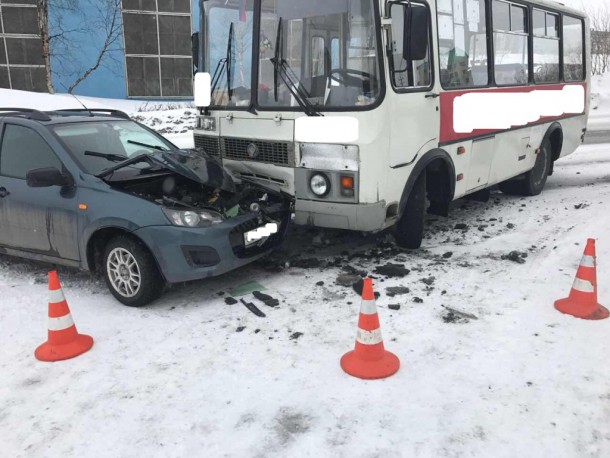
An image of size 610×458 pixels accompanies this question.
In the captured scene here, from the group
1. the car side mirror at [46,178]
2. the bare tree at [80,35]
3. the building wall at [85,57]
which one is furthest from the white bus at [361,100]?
the building wall at [85,57]

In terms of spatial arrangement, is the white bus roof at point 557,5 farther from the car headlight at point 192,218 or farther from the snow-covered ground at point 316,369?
the car headlight at point 192,218

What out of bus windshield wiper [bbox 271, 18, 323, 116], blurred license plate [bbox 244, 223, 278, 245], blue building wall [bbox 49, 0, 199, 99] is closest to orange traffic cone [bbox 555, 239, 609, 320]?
blurred license plate [bbox 244, 223, 278, 245]

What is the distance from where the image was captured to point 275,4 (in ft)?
17.2

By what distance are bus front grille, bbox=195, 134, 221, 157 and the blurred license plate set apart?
1405 mm

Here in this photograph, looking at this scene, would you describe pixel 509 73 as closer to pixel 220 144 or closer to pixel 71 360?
pixel 220 144

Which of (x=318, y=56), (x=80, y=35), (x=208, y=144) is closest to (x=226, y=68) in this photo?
(x=208, y=144)

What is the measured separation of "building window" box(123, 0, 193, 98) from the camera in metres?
24.8

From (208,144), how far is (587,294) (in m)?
4.12

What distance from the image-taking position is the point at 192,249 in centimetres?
448

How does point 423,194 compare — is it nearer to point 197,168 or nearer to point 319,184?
point 319,184

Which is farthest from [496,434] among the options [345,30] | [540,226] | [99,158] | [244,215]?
[540,226]

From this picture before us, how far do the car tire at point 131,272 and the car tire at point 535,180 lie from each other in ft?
20.7

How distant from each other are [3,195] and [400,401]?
426 cm

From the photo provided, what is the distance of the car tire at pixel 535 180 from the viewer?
8617 millimetres
